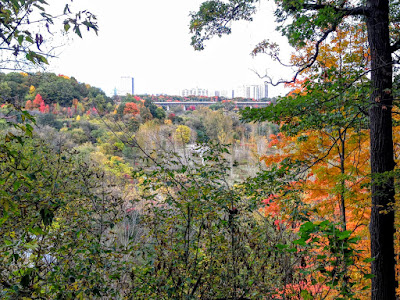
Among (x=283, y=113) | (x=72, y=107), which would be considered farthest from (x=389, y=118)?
(x=72, y=107)

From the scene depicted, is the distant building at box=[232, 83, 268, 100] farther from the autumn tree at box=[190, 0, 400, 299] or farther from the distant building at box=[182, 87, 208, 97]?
the distant building at box=[182, 87, 208, 97]

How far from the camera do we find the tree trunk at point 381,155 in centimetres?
321

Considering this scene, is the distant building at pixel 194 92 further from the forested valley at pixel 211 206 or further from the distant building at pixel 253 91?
the forested valley at pixel 211 206

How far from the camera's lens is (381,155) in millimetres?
3371

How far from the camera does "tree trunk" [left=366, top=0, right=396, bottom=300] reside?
3209 millimetres

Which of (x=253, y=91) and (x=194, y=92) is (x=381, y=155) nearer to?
(x=253, y=91)

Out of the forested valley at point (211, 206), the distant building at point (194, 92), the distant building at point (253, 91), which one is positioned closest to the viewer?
the forested valley at point (211, 206)

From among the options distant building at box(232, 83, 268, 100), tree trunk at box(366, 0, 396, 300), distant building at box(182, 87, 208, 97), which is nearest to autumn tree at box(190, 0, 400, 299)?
tree trunk at box(366, 0, 396, 300)

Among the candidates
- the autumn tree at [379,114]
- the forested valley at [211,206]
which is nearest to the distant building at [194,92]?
the forested valley at [211,206]

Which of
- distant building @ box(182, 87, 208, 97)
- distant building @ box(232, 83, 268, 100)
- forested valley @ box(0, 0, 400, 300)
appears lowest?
forested valley @ box(0, 0, 400, 300)

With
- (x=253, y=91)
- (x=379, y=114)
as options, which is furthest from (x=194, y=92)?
(x=379, y=114)

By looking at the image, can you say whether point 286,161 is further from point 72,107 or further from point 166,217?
point 72,107

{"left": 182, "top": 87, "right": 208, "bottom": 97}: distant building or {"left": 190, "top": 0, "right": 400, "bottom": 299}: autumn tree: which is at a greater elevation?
{"left": 182, "top": 87, "right": 208, "bottom": 97}: distant building

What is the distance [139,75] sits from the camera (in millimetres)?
40500
